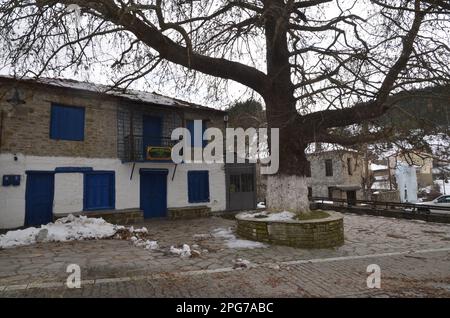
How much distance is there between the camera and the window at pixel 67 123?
12734 mm

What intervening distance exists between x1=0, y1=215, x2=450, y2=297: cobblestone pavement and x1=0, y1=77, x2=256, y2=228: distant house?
165 inches

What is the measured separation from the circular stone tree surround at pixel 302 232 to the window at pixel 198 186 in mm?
7637

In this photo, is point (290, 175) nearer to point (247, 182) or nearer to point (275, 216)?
point (275, 216)

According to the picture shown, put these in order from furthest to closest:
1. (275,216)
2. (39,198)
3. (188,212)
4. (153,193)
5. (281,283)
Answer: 1. (188,212)
2. (153,193)
3. (39,198)
4. (275,216)
5. (281,283)

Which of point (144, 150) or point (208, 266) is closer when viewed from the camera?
point (208, 266)

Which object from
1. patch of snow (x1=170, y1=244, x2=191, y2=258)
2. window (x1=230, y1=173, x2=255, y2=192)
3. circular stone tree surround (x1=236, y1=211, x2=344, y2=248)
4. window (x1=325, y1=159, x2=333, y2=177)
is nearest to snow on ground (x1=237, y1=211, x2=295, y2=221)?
circular stone tree surround (x1=236, y1=211, x2=344, y2=248)

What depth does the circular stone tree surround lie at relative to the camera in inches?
339

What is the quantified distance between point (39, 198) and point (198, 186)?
7.34 metres

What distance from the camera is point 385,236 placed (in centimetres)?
1090

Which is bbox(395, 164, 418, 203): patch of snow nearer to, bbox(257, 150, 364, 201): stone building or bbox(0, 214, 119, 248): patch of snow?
bbox(257, 150, 364, 201): stone building

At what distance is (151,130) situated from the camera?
15.7m

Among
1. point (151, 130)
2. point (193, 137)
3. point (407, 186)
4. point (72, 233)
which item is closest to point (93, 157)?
point (151, 130)
